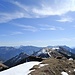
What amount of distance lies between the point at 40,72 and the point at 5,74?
823cm

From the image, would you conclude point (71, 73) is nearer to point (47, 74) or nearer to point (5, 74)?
point (47, 74)

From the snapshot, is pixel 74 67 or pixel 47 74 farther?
pixel 74 67

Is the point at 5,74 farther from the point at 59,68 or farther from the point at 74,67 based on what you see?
the point at 74,67

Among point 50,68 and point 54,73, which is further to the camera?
point 50,68

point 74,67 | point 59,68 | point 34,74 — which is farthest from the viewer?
point 74,67

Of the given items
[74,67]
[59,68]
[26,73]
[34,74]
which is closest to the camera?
[34,74]

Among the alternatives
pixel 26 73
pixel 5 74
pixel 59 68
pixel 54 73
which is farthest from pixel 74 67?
pixel 5 74

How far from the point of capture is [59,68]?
4162cm

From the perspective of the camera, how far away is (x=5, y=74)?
40531 millimetres

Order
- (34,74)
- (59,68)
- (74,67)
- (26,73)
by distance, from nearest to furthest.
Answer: (34,74) < (26,73) < (59,68) < (74,67)

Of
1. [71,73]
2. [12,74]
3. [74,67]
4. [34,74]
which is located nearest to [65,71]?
[71,73]

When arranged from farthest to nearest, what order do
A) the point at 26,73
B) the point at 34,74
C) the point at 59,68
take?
the point at 59,68 → the point at 26,73 → the point at 34,74

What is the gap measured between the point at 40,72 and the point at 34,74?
7.28ft

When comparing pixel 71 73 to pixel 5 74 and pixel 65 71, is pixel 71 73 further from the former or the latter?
pixel 5 74
